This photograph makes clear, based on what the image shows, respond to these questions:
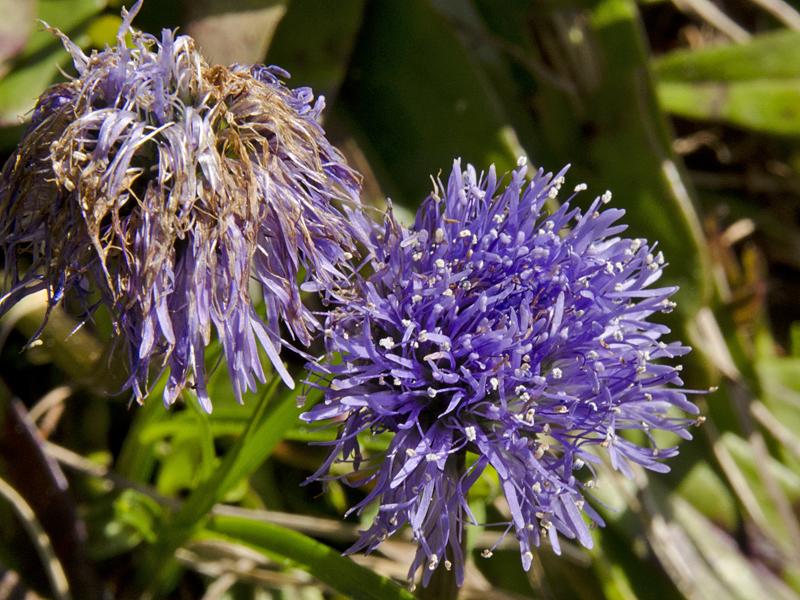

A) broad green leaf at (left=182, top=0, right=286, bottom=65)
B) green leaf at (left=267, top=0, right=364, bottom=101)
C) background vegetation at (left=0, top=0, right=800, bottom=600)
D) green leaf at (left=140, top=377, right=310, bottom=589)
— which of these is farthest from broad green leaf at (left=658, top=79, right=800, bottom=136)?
green leaf at (left=140, top=377, right=310, bottom=589)

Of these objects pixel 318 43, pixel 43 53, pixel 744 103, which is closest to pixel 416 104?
pixel 318 43

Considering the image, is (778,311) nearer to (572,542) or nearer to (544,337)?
(572,542)

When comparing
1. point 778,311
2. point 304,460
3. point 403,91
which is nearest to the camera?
point 304,460

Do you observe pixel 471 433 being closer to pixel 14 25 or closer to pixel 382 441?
pixel 382 441

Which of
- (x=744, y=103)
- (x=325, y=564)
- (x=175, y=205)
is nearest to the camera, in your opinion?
(x=175, y=205)

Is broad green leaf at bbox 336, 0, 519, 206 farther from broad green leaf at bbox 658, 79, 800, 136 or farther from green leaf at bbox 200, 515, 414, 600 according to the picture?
green leaf at bbox 200, 515, 414, 600

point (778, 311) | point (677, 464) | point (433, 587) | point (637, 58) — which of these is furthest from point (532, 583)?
point (778, 311)
